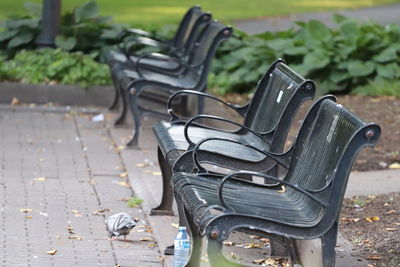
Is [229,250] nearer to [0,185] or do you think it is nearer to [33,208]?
[33,208]

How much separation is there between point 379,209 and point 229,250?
1241mm

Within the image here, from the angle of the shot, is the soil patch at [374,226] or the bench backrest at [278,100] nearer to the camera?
the soil patch at [374,226]

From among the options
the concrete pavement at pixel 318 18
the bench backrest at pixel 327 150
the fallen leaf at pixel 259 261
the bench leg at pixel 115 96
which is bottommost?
the concrete pavement at pixel 318 18

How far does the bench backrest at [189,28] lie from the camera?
9750 mm

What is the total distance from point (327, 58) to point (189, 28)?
1.79 metres

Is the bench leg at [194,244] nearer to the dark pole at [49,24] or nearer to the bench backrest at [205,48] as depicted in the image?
the bench backrest at [205,48]

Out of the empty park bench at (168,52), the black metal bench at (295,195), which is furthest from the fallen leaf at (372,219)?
the empty park bench at (168,52)

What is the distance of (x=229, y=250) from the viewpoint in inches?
231

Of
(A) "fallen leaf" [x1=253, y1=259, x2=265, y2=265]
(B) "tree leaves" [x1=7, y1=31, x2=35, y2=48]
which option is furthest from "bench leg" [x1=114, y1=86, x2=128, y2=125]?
(A) "fallen leaf" [x1=253, y1=259, x2=265, y2=265]

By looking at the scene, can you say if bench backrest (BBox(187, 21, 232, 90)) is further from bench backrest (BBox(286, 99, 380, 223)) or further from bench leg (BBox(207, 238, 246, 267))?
bench leg (BBox(207, 238, 246, 267))

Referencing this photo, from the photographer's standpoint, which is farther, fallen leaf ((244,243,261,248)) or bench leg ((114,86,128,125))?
bench leg ((114,86,128,125))

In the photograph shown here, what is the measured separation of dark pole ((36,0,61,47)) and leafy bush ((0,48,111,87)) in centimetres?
34

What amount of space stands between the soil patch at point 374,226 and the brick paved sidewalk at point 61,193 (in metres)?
1.23

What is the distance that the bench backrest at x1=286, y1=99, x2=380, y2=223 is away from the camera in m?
4.48
